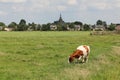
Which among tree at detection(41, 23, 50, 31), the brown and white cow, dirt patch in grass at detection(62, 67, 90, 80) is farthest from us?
tree at detection(41, 23, 50, 31)

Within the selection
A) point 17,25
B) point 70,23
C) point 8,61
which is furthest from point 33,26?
point 8,61

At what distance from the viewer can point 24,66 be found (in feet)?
65.4

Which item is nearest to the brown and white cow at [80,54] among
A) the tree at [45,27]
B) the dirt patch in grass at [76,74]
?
the dirt patch in grass at [76,74]

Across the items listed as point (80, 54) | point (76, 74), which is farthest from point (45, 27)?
point (76, 74)

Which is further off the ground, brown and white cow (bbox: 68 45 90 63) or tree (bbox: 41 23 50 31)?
brown and white cow (bbox: 68 45 90 63)

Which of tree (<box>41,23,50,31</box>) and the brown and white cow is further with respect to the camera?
tree (<box>41,23,50,31</box>)

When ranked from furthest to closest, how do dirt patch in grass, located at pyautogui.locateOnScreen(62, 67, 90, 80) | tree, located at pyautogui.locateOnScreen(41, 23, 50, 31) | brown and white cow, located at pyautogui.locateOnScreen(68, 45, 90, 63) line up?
1. tree, located at pyautogui.locateOnScreen(41, 23, 50, 31)
2. brown and white cow, located at pyautogui.locateOnScreen(68, 45, 90, 63)
3. dirt patch in grass, located at pyautogui.locateOnScreen(62, 67, 90, 80)

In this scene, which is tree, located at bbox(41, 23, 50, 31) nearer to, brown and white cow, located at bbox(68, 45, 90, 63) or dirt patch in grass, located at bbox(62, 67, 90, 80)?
brown and white cow, located at bbox(68, 45, 90, 63)

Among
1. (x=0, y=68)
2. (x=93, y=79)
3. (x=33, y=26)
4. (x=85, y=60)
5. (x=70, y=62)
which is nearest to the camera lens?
(x=93, y=79)

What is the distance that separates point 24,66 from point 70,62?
2.63 metres

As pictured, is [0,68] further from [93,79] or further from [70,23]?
[70,23]

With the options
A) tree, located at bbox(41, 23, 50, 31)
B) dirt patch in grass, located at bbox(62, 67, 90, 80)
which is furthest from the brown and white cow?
tree, located at bbox(41, 23, 50, 31)

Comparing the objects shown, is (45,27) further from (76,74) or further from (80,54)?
(76,74)

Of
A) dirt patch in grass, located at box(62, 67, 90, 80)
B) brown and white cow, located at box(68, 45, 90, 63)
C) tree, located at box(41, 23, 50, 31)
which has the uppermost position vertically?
brown and white cow, located at box(68, 45, 90, 63)
